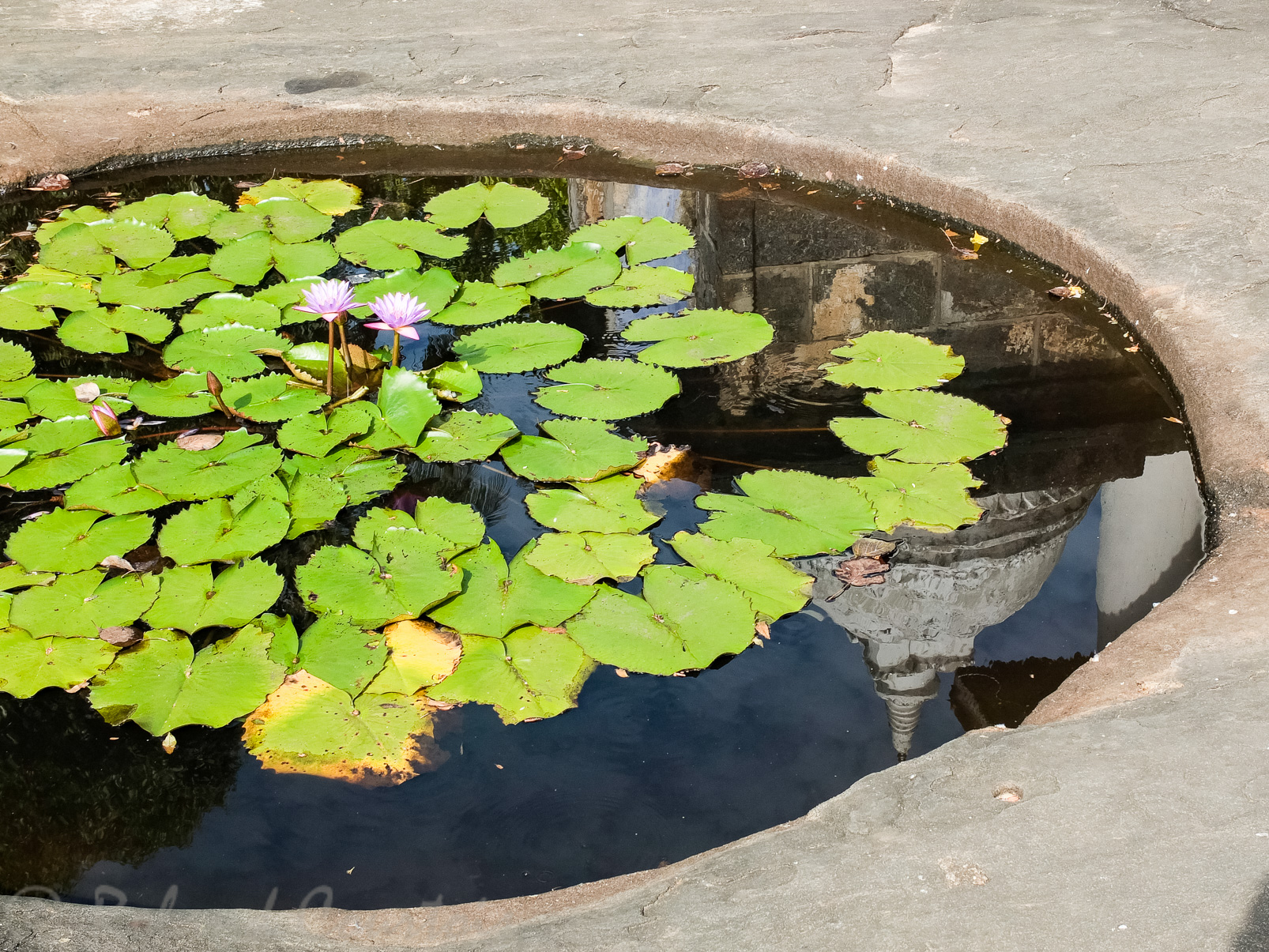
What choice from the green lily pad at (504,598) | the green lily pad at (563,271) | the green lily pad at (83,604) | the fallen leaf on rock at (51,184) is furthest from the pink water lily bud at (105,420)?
the fallen leaf on rock at (51,184)

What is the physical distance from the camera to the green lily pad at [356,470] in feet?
6.77

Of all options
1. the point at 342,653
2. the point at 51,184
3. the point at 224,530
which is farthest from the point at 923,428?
the point at 51,184

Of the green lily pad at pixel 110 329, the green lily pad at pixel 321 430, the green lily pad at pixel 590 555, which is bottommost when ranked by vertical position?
the green lily pad at pixel 590 555

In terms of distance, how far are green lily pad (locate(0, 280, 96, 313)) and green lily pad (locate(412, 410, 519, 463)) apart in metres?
1.15

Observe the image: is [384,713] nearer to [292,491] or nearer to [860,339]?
[292,491]

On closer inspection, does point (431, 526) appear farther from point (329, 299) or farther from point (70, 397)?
point (70, 397)

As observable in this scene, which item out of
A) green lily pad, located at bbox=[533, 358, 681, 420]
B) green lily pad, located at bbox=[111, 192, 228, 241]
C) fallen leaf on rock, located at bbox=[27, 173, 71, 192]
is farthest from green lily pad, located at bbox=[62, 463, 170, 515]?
fallen leaf on rock, located at bbox=[27, 173, 71, 192]

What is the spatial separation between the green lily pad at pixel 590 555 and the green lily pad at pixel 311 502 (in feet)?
1.38

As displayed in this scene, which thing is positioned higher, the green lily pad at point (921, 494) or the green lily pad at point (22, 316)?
the green lily pad at point (22, 316)

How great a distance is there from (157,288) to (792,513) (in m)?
1.85

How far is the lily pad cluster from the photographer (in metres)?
1.66

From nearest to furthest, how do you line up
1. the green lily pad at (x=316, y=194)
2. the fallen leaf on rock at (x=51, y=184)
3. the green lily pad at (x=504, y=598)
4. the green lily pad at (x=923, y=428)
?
the green lily pad at (x=504, y=598)
the green lily pad at (x=923, y=428)
the green lily pad at (x=316, y=194)
the fallen leaf on rock at (x=51, y=184)

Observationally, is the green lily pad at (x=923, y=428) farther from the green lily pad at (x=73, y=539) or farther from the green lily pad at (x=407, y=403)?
the green lily pad at (x=73, y=539)

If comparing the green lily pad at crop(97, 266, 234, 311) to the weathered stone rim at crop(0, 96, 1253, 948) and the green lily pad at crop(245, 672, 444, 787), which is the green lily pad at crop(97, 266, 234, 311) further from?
the green lily pad at crop(245, 672, 444, 787)
